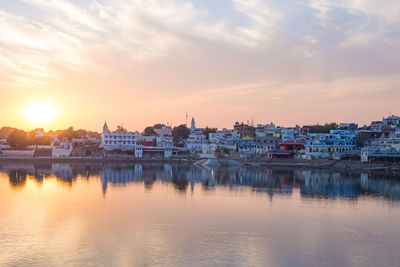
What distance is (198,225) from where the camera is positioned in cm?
2203

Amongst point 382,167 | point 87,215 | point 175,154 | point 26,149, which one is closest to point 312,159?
point 382,167

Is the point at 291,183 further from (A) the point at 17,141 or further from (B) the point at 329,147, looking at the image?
(A) the point at 17,141

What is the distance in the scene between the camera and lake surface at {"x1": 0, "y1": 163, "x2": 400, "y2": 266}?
1634 centimetres

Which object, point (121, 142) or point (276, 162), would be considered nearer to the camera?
point (276, 162)

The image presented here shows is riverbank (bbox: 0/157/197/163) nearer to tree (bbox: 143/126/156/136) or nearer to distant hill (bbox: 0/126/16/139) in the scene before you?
tree (bbox: 143/126/156/136)

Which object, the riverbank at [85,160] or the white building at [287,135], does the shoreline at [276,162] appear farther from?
the white building at [287,135]

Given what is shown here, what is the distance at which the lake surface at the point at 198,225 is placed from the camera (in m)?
16.3

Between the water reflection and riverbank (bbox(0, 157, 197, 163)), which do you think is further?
riverbank (bbox(0, 157, 197, 163))

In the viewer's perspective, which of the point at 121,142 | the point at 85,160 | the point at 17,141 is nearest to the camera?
the point at 85,160

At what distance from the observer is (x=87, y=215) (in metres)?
24.5

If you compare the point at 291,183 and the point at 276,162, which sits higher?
the point at 276,162

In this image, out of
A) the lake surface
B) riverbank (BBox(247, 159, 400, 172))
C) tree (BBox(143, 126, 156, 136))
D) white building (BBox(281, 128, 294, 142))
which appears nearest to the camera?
the lake surface

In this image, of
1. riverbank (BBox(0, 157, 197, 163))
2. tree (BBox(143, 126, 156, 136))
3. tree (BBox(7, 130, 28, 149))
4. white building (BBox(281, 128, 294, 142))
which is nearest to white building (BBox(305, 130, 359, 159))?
white building (BBox(281, 128, 294, 142))

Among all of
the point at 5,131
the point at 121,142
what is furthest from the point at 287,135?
the point at 5,131
